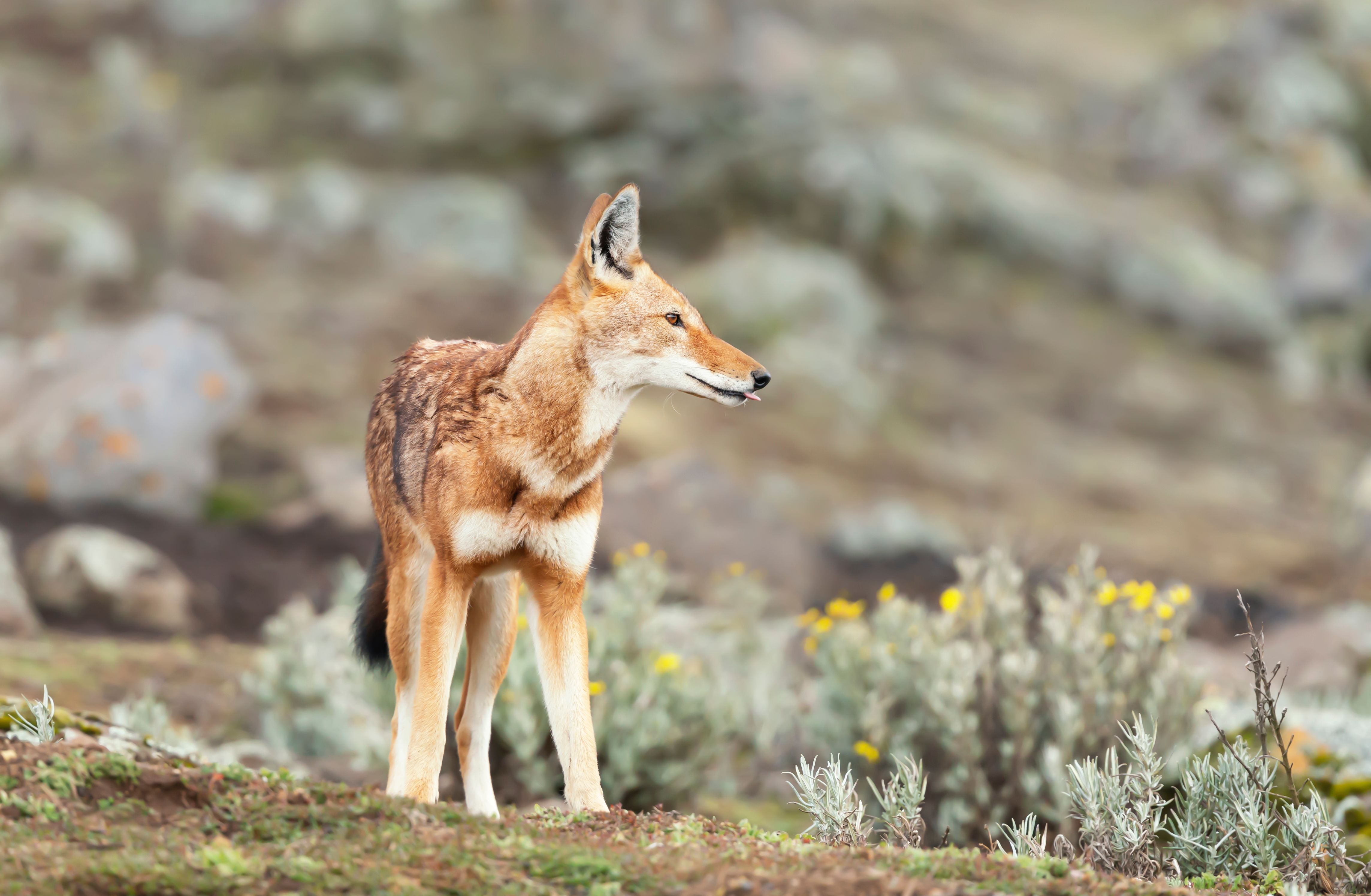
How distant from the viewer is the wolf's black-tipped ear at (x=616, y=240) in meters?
4.04

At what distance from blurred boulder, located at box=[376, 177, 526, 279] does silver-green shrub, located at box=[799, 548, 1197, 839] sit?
15.3m

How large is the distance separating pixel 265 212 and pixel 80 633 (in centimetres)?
1335

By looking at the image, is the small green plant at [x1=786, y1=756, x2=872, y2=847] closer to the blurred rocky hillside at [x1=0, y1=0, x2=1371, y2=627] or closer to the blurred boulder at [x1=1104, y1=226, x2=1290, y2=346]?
the blurred rocky hillside at [x1=0, y1=0, x2=1371, y2=627]

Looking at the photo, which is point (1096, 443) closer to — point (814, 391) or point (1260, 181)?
point (814, 391)

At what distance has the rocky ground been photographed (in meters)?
2.93

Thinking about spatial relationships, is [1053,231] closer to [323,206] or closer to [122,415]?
[323,206]

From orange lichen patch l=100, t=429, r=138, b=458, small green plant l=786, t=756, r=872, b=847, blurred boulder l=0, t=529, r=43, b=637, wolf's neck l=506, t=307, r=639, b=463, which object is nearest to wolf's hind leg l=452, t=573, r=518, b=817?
wolf's neck l=506, t=307, r=639, b=463

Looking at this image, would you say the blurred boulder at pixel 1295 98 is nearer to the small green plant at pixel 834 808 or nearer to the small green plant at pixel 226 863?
the small green plant at pixel 834 808

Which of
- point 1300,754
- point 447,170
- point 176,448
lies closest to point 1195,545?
point 1300,754

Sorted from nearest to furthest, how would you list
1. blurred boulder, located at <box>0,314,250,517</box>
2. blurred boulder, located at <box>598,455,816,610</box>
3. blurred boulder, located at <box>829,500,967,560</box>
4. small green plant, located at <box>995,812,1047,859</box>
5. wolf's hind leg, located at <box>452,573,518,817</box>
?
1. small green plant, located at <box>995,812,1047,859</box>
2. wolf's hind leg, located at <box>452,573,518,817</box>
3. blurred boulder, located at <box>0,314,250,517</box>
4. blurred boulder, located at <box>598,455,816,610</box>
5. blurred boulder, located at <box>829,500,967,560</box>

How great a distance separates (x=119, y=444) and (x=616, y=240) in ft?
29.5

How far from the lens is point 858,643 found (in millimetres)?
6734

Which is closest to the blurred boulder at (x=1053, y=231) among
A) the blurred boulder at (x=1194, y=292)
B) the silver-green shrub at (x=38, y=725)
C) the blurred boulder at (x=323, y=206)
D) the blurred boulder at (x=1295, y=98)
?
the blurred boulder at (x=1194, y=292)

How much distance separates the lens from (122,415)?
11.5 m
